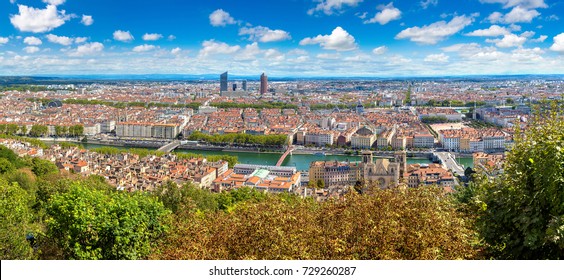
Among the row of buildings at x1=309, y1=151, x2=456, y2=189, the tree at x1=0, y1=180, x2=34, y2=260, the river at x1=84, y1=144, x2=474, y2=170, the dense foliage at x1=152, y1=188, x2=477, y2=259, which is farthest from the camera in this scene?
the river at x1=84, y1=144, x2=474, y2=170

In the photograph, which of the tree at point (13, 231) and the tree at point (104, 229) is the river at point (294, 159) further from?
the tree at point (104, 229)

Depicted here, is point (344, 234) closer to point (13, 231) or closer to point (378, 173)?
point (13, 231)

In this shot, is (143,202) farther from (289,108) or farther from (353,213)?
(289,108)

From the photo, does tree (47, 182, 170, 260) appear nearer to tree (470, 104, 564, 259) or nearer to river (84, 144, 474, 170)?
tree (470, 104, 564, 259)

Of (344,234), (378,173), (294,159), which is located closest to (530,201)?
(344,234)

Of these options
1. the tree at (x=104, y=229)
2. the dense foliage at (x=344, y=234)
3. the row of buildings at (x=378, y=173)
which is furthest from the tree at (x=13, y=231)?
the row of buildings at (x=378, y=173)

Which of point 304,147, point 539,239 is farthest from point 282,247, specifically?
point 304,147

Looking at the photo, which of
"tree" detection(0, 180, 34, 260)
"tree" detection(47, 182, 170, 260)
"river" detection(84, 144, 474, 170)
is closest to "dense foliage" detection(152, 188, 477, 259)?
"tree" detection(47, 182, 170, 260)

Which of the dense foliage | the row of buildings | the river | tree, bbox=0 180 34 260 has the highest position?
the dense foliage
